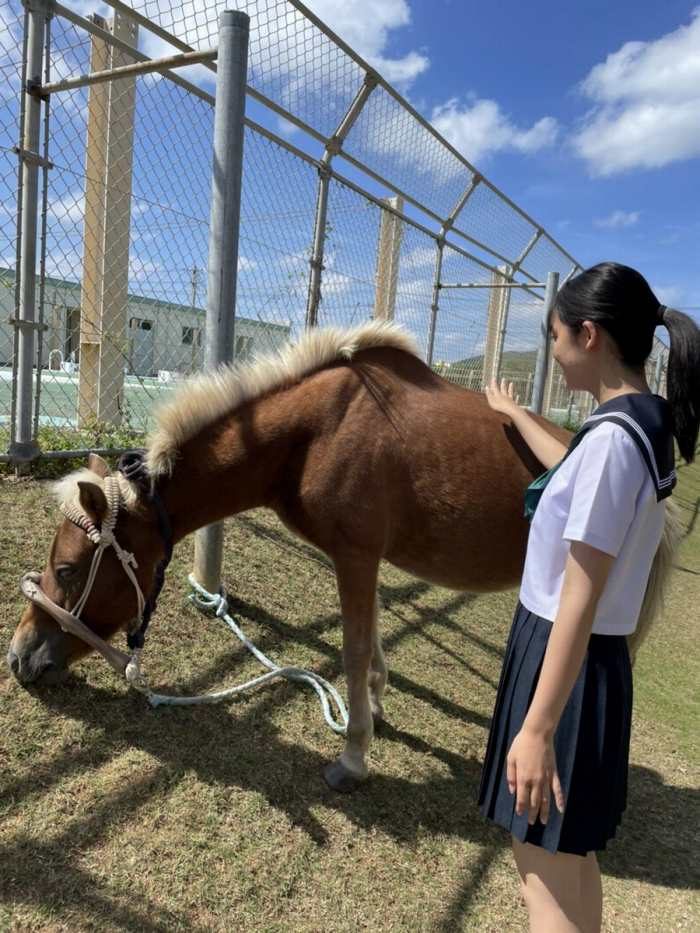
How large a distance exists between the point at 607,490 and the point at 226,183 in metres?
2.49

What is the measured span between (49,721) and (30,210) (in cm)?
270

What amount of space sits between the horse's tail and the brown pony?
1.75 ft

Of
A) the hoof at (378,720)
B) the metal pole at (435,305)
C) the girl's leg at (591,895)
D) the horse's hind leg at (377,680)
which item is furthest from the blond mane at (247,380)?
the metal pole at (435,305)

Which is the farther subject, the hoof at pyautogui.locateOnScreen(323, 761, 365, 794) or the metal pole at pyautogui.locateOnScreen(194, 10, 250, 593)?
the metal pole at pyautogui.locateOnScreen(194, 10, 250, 593)

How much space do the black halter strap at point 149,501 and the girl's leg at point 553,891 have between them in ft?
5.25

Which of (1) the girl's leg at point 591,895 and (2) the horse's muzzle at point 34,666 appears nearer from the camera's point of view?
(1) the girl's leg at point 591,895

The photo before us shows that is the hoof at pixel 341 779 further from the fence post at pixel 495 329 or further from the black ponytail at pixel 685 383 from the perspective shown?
the fence post at pixel 495 329

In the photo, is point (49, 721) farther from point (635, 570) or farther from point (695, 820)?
point (695, 820)

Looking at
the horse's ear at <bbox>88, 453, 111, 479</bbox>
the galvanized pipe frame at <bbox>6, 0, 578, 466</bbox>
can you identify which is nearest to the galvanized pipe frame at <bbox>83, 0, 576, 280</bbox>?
the galvanized pipe frame at <bbox>6, 0, 578, 466</bbox>

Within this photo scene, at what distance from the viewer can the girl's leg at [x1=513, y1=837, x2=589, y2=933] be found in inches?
56.1

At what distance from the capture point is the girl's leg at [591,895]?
1.60m

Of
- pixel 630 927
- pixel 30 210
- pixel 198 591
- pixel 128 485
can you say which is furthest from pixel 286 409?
pixel 630 927

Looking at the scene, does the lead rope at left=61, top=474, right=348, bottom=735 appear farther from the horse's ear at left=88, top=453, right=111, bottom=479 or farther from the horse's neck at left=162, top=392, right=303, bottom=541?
the horse's neck at left=162, top=392, right=303, bottom=541

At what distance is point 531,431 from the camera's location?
239cm
